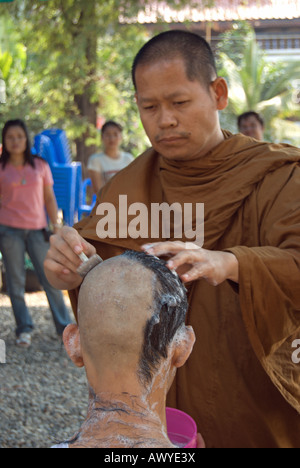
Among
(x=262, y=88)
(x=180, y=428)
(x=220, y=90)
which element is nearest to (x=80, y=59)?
(x=220, y=90)

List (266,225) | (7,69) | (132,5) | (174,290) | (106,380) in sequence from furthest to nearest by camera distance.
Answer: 1. (7,69)
2. (132,5)
3. (266,225)
4. (174,290)
5. (106,380)

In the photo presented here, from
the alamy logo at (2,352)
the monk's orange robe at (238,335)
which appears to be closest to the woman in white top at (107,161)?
the alamy logo at (2,352)

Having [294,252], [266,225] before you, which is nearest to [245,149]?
[266,225]

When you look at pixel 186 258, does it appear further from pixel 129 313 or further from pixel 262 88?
pixel 262 88

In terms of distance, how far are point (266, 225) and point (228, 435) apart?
2.70ft

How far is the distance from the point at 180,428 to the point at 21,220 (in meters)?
4.16

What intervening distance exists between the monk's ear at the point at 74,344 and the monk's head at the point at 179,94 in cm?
90

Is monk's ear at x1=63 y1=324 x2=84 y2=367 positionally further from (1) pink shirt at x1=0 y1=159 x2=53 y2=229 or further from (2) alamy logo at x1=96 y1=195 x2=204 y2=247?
(1) pink shirt at x1=0 y1=159 x2=53 y2=229

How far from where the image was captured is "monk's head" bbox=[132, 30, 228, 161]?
2084 millimetres

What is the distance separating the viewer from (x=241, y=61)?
17750 millimetres

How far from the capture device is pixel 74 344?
1.61 metres

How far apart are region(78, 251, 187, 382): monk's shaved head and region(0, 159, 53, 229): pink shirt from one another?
4130 mm

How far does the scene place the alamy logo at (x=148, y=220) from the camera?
6.95 ft
